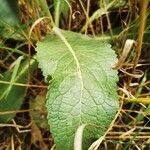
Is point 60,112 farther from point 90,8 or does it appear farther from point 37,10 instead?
point 90,8

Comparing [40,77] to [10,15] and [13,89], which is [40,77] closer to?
[13,89]

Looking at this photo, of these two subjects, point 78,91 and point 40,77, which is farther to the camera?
point 40,77

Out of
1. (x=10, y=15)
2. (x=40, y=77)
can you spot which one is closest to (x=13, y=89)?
(x=40, y=77)

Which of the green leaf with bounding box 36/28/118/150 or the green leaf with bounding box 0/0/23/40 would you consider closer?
the green leaf with bounding box 36/28/118/150

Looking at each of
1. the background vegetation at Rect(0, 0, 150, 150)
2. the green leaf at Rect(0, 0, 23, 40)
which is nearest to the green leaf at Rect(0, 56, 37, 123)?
the background vegetation at Rect(0, 0, 150, 150)

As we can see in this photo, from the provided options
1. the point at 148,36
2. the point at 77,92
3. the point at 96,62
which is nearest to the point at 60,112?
the point at 77,92

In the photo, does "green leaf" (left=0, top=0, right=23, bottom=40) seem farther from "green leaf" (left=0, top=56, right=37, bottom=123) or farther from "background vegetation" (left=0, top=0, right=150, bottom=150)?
"green leaf" (left=0, top=56, right=37, bottom=123)
